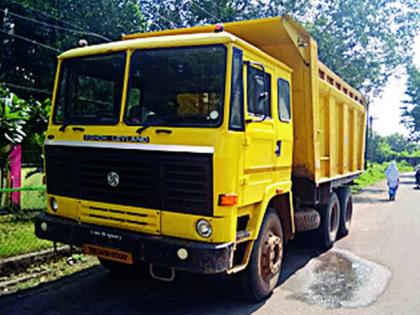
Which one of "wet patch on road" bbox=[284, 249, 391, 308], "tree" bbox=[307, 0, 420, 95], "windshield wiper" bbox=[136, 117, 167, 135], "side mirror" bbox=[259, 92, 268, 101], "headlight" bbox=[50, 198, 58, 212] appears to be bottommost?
"wet patch on road" bbox=[284, 249, 391, 308]

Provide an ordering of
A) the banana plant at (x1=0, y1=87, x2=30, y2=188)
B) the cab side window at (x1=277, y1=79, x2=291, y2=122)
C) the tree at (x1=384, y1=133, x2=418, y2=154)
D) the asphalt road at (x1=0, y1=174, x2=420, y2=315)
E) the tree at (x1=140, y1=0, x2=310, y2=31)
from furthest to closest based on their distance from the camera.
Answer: the tree at (x1=384, y1=133, x2=418, y2=154) → the tree at (x1=140, y1=0, x2=310, y2=31) → the banana plant at (x1=0, y1=87, x2=30, y2=188) → the cab side window at (x1=277, y1=79, x2=291, y2=122) → the asphalt road at (x1=0, y1=174, x2=420, y2=315)

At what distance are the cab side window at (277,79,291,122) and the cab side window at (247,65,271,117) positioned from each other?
1.67 ft

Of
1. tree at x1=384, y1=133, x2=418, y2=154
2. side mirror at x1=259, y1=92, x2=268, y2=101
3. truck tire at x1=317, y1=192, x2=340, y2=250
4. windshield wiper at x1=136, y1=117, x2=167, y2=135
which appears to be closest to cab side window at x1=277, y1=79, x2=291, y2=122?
side mirror at x1=259, y1=92, x2=268, y2=101

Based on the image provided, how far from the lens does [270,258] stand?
4.82 meters

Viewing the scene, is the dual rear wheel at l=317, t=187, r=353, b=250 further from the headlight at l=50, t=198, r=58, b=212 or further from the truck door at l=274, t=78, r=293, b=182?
the headlight at l=50, t=198, r=58, b=212

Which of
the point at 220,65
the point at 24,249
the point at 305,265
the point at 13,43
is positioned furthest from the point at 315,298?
the point at 13,43

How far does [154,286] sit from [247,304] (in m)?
1.19

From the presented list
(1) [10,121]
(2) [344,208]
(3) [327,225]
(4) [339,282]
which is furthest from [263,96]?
(1) [10,121]

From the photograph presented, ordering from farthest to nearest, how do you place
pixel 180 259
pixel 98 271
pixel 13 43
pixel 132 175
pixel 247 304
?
pixel 13 43 → pixel 98 271 → pixel 247 304 → pixel 132 175 → pixel 180 259

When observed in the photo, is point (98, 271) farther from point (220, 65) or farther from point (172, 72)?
point (220, 65)

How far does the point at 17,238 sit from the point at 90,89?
3339 millimetres

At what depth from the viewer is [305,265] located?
644cm

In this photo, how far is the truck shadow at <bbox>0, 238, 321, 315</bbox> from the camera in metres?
4.46

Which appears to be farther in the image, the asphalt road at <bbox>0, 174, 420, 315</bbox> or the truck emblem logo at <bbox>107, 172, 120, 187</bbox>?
the asphalt road at <bbox>0, 174, 420, 315</bbox>
